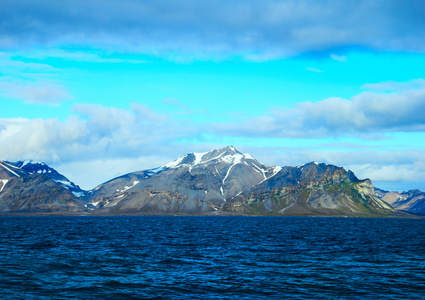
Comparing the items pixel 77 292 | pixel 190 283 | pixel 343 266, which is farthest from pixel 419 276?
pixel 77 292

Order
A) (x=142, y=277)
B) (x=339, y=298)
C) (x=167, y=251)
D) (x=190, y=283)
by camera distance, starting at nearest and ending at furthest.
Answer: (x=339, y=298)
(x=190, y=283)
(x=142, y=277)
(x=167, y=251)

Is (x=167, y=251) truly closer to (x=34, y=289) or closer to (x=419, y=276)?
(x=34, y=289)

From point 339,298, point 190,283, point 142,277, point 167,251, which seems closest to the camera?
point 339,298

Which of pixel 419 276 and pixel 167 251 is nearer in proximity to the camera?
pixel 419 276

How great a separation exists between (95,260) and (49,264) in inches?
337

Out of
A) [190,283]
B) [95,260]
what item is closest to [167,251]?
[95,260]

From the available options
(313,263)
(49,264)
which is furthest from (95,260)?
(313,263)

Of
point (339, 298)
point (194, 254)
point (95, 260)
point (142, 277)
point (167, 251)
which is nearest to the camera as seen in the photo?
point (339, 298)

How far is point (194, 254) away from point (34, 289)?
41084 millimetres

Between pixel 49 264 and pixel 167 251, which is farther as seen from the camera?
pixel 167 251

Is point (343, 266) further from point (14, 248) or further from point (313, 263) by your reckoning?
point (14, 248)

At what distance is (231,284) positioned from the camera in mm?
59906

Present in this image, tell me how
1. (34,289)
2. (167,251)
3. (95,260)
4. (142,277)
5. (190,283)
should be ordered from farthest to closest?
1. (167,251)
2. (95,260)
3. (142,277)
4. (190,283)
5. (34,289)

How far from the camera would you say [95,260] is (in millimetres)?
81500
